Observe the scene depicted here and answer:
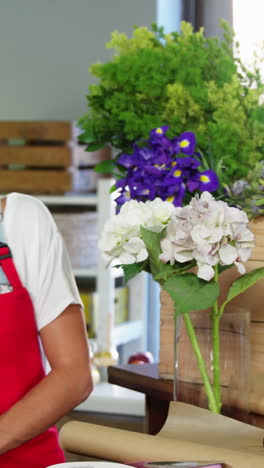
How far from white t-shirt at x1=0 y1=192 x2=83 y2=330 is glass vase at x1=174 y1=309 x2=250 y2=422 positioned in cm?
30

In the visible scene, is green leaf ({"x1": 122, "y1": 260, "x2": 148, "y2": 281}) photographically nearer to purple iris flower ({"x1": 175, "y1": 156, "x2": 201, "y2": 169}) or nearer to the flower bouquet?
the flower bouquet

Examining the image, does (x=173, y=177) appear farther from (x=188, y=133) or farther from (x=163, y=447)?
(x=163, y=447)

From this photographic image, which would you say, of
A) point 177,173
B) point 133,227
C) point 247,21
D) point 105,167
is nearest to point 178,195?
point 177,173

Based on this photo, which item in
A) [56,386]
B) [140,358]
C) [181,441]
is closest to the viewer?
[181,441]

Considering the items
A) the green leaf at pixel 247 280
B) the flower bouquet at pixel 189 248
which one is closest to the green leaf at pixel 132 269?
the flower bouquet at pixel 189 248

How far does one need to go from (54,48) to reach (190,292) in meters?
2.84

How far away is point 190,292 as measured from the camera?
953 millimetres

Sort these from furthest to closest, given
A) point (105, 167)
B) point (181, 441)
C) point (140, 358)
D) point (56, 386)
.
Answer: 1. point (140, 358)
2. point (105, 167)
3. point (56, 386)
4. point (181, 441)

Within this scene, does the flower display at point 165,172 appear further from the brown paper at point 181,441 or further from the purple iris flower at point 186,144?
the brown paper at point 181,441

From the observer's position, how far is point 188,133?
3.81ft

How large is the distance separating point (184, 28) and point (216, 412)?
1.93ft

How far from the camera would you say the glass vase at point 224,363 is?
1021 mm

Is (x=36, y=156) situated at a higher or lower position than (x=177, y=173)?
lower

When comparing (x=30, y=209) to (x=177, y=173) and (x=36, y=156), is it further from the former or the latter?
(x=36, y=156)
